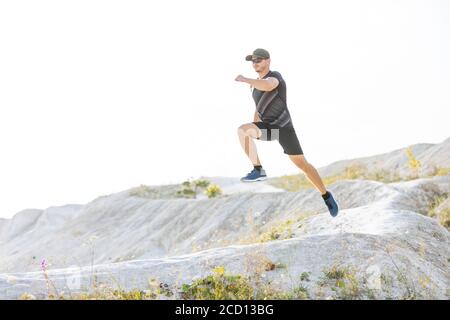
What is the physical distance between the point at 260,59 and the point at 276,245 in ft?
9.62

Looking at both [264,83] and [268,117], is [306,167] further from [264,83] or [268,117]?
[264,83]

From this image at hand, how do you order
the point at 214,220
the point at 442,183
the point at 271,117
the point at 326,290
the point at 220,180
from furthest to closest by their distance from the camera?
the point at 220,180, the point at 214,220, the point at 442,183, the point at 271,117, the point at 326,290

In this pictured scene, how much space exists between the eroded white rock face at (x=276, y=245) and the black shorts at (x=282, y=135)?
4.69ft

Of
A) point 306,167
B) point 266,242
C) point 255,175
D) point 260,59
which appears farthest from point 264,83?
point 266,242

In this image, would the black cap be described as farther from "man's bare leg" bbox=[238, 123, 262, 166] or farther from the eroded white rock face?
the eroded white rock face

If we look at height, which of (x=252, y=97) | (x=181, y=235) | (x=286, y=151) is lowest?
(x=181, y=235)

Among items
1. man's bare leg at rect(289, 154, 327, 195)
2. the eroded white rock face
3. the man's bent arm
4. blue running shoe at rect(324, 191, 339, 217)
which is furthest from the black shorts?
blue running shoe at rect(324, 191, 339, 217)

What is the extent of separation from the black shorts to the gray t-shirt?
0.08m

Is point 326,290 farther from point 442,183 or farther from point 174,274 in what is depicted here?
point 442,183

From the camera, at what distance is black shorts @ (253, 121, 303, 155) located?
866cm
